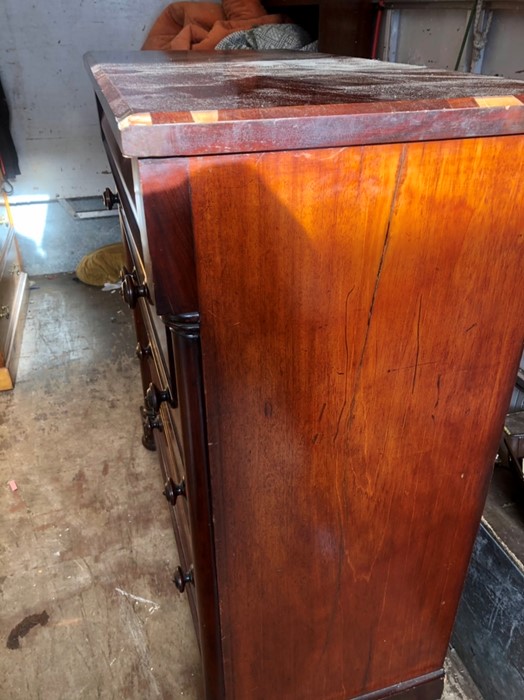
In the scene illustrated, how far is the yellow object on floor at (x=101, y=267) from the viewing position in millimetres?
3021

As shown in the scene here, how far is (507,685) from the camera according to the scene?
106 cm

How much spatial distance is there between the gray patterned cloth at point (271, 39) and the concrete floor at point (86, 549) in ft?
4.22

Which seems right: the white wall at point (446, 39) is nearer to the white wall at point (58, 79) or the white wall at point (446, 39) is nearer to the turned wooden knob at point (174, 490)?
the turned wooden knob at point (174, 490)

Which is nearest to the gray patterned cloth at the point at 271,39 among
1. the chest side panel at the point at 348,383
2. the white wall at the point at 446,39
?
the white wall at the point at 446,39

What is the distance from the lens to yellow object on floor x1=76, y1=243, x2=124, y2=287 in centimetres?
302

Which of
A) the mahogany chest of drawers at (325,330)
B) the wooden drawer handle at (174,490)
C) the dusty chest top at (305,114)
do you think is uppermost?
the dusty chest top at (305,114)

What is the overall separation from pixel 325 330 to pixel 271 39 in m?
1.66

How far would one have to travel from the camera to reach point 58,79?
2758 mm

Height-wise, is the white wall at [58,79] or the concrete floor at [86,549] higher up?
the white wall at [58,79]

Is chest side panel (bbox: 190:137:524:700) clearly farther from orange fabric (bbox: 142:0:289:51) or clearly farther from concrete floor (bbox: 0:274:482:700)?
orange fabric (bbox: 142:0:289:51)

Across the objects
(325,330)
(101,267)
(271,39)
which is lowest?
(101,267)

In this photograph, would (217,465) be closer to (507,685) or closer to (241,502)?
(241,502)

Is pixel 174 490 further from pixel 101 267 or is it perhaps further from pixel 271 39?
pixel 101 267

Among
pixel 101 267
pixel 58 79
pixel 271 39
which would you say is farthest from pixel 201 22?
pixel 101 267
